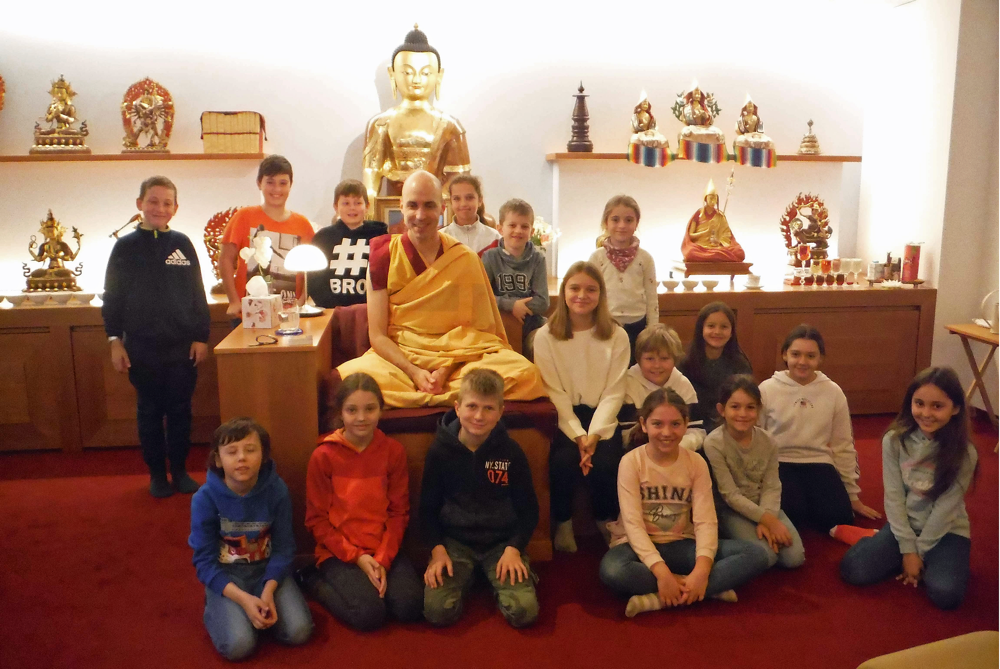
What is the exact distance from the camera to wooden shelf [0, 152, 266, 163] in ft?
13.7

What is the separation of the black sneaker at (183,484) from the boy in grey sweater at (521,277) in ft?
4.67

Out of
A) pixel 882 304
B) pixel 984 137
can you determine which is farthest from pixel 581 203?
pixel 984 137

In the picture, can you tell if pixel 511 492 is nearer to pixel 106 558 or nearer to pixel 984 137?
pixel 106 558

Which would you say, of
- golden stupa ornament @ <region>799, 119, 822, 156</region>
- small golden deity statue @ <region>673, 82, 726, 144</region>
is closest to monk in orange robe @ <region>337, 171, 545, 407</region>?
small golden deity statue @ <region>673, 82, 726, 144</region>

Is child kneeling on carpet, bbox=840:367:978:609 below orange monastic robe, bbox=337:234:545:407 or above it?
below

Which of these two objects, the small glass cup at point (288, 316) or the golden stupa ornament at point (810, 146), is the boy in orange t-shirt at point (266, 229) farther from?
the golden stupa ornament at point (810, 146)

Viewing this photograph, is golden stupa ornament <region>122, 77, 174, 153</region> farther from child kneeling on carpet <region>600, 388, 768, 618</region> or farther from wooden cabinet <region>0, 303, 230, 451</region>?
child kneeling on carpet <region>600, 388, 768, 618</region>

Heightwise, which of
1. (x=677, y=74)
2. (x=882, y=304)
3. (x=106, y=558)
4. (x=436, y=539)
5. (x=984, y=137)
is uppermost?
(x=677, y=74)

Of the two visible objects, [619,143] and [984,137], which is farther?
[619,143]

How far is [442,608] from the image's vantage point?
7.55 ft

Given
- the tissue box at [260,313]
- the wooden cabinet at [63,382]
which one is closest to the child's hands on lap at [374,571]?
the tissue box at [260,313]

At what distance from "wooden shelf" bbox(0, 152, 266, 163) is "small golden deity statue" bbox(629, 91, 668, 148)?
2.01 meters

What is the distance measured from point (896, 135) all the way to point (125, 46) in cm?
412

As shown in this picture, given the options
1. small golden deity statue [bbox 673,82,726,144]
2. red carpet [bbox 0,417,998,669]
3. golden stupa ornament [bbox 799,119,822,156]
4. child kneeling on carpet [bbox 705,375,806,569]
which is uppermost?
small golden deity statue [bbox 673,82,726,144]
